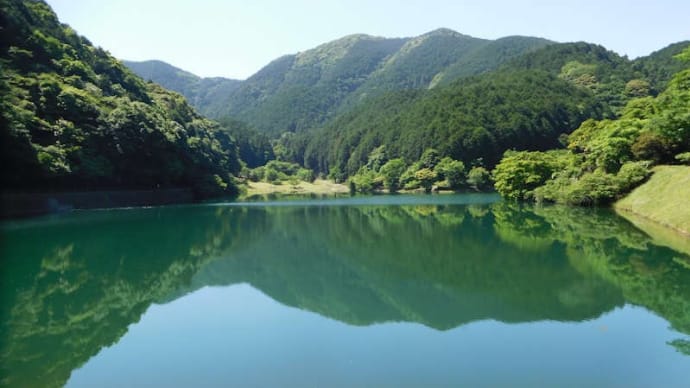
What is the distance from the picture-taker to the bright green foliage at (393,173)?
86.9 m

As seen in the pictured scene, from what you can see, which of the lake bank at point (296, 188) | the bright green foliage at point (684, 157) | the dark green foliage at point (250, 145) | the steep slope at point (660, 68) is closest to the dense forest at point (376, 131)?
the bright green foliage at point (684, 157)

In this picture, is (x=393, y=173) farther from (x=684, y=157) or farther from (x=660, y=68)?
(x=660, y=68)

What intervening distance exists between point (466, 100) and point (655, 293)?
8574cm

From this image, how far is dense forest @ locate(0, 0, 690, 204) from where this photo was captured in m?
37.0

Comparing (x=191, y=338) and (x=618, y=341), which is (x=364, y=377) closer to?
(x=191, y=338)

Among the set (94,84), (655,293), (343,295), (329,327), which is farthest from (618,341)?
(94,84)

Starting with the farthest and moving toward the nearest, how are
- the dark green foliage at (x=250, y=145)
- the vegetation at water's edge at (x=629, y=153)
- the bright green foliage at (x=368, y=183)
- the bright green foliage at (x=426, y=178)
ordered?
the dark green foliage at (x=250, y=145)
the bright green foliage at (x=368, y=183)
the bright green foliage at (x=426, y=178)
the vegetation at water's edge at (x=629, y=153)

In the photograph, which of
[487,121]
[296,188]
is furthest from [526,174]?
[296,188]

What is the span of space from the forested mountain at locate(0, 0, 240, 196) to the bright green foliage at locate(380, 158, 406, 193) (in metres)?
31.0

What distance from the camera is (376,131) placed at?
11144cm

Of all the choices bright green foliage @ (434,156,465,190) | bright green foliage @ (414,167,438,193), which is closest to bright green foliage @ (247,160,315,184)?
bright green foliage @ (414,167,438,193)

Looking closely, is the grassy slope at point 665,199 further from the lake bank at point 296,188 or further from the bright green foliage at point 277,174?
the bright green foliage at point 277,174

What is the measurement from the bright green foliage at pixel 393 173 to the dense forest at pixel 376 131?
23 cm

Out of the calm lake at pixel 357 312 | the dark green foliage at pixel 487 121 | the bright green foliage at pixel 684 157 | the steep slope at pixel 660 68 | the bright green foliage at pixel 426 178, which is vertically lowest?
the bright green foliage at pixel 426 178
